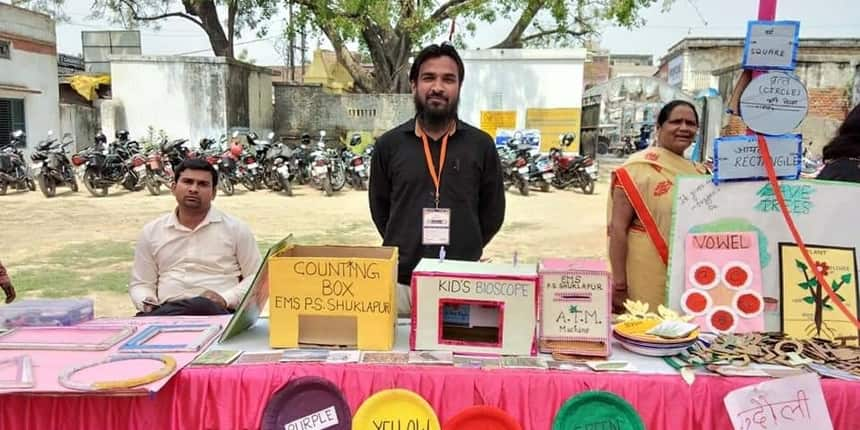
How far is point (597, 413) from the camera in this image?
5.08 ft

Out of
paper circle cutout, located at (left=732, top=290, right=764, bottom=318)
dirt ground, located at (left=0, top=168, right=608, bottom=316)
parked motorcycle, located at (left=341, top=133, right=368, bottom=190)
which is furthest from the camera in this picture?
parked motorcycle, located at (left=341, top=133, right=368, bottom=190)

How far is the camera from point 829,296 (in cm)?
185

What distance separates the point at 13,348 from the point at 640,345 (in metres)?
1.67

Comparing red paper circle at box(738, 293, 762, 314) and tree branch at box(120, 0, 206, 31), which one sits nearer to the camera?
red paper circle at box(738, 293, 762, 314)

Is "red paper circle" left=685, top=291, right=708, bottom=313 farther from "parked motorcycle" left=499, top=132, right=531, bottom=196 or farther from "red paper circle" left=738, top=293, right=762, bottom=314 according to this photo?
"parked motorcycle" left=499, top=132, right=531, bottom=196

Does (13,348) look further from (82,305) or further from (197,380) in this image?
(197,380)

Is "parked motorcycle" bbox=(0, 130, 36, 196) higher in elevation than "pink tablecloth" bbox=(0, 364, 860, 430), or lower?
higher

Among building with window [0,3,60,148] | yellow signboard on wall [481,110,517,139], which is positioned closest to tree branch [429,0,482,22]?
yellow signboard on wall [481,110,517,139]

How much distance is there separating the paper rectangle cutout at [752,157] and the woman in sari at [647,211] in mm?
323

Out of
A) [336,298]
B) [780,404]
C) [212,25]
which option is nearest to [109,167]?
[212,25]

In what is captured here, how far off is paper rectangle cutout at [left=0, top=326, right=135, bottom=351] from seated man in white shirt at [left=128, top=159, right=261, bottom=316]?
2.18 ft

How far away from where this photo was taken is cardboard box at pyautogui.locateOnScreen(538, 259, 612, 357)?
168cm

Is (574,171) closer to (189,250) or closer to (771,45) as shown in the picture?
(189,250)

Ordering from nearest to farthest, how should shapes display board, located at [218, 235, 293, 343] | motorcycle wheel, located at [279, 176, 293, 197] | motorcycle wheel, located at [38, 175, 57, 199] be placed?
shapes display board, located at [218, 235, 293, 343]
motorcycle wheel, located at [38, 175, 57, 199]
motorcycle wheel, located at [279, 176, 293, 197]
